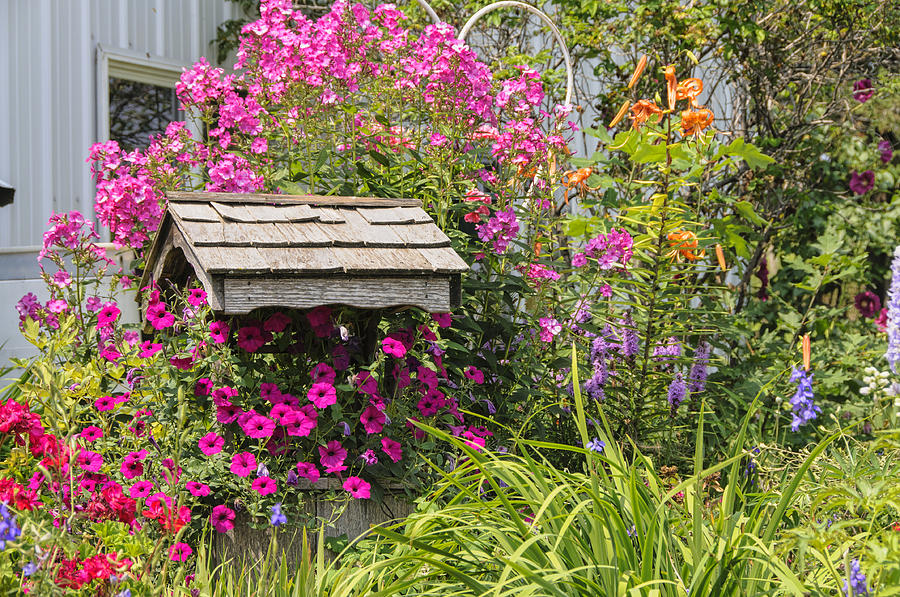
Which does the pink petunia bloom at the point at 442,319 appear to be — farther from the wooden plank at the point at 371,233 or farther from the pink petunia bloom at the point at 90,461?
the pink petunia bloom at the point at 90,461

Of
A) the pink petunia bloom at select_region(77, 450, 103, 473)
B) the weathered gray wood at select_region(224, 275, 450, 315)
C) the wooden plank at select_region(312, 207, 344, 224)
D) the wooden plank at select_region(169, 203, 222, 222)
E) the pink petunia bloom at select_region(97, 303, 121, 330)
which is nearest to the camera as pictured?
the pink petunia bloom at select_region(77, 450, 103, 473)

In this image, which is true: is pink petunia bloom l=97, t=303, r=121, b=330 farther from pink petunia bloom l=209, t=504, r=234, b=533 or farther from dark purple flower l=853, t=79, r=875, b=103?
dark purple flower l=853, t=79, r=875, b=103

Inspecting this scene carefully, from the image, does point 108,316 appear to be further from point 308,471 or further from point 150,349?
point 308,471

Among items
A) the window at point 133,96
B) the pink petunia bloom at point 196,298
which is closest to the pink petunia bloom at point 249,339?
the pink petunia bloom at point 196,298

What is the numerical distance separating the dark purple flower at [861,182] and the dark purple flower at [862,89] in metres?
0.51

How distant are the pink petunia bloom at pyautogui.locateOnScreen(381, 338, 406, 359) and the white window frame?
3.39m

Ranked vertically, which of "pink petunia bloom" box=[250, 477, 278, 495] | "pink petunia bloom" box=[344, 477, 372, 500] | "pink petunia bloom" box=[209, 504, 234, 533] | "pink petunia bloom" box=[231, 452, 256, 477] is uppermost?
"pink petunia bloom" box=[231, 452, 256, 477]

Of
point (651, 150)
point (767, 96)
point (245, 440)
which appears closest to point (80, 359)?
point (245, 440)

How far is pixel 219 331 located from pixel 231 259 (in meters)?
0.27

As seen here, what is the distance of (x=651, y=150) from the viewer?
3459mm

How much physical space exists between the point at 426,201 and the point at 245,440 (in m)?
1.19

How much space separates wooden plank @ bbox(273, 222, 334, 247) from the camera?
254 centimetres

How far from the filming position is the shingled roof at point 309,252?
7.88 feet

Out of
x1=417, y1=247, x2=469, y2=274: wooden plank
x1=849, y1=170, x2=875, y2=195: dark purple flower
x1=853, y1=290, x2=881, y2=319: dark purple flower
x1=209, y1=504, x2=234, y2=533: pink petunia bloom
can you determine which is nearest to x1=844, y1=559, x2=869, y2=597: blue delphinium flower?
x1=417, y1=247, x2=469, y2=274: wooden plank
